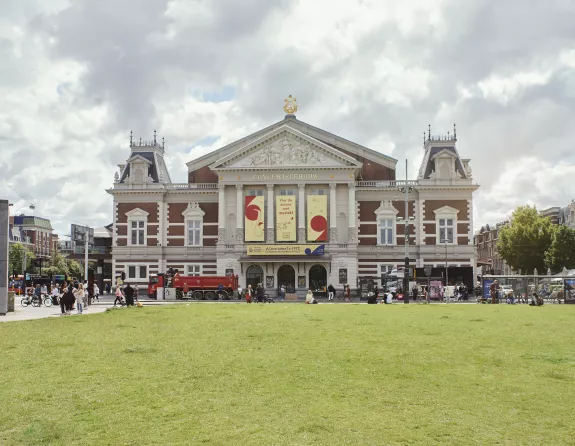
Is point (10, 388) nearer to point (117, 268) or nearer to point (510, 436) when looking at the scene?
point (510, 436)

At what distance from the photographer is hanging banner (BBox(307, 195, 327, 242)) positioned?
70.9 m

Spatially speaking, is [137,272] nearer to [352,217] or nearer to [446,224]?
[352,217]

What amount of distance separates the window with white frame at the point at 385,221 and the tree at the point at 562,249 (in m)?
31.2

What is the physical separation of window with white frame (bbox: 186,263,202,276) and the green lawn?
52.3 m

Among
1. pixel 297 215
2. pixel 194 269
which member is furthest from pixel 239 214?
pixel 194 269

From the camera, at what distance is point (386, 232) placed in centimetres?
7381

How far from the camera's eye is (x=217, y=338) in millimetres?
21547

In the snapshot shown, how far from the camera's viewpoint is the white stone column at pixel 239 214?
71.7 meters

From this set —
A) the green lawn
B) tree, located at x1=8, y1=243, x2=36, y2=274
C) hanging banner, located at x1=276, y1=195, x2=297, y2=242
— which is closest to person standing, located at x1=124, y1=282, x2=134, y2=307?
the green lawn

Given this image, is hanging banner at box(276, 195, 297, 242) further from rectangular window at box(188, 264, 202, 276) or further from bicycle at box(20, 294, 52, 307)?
bicycle at box(20, 294, 52, 307)

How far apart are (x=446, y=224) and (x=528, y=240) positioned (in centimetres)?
2761

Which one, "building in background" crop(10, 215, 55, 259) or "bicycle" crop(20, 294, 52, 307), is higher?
"building in background" crop(10, 215, 55, 259)

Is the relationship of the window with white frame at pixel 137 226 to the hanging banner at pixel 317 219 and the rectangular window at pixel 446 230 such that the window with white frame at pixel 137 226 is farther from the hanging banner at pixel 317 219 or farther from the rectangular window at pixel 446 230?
the rectangular window at pixel 446 230

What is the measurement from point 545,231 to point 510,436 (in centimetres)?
9194
